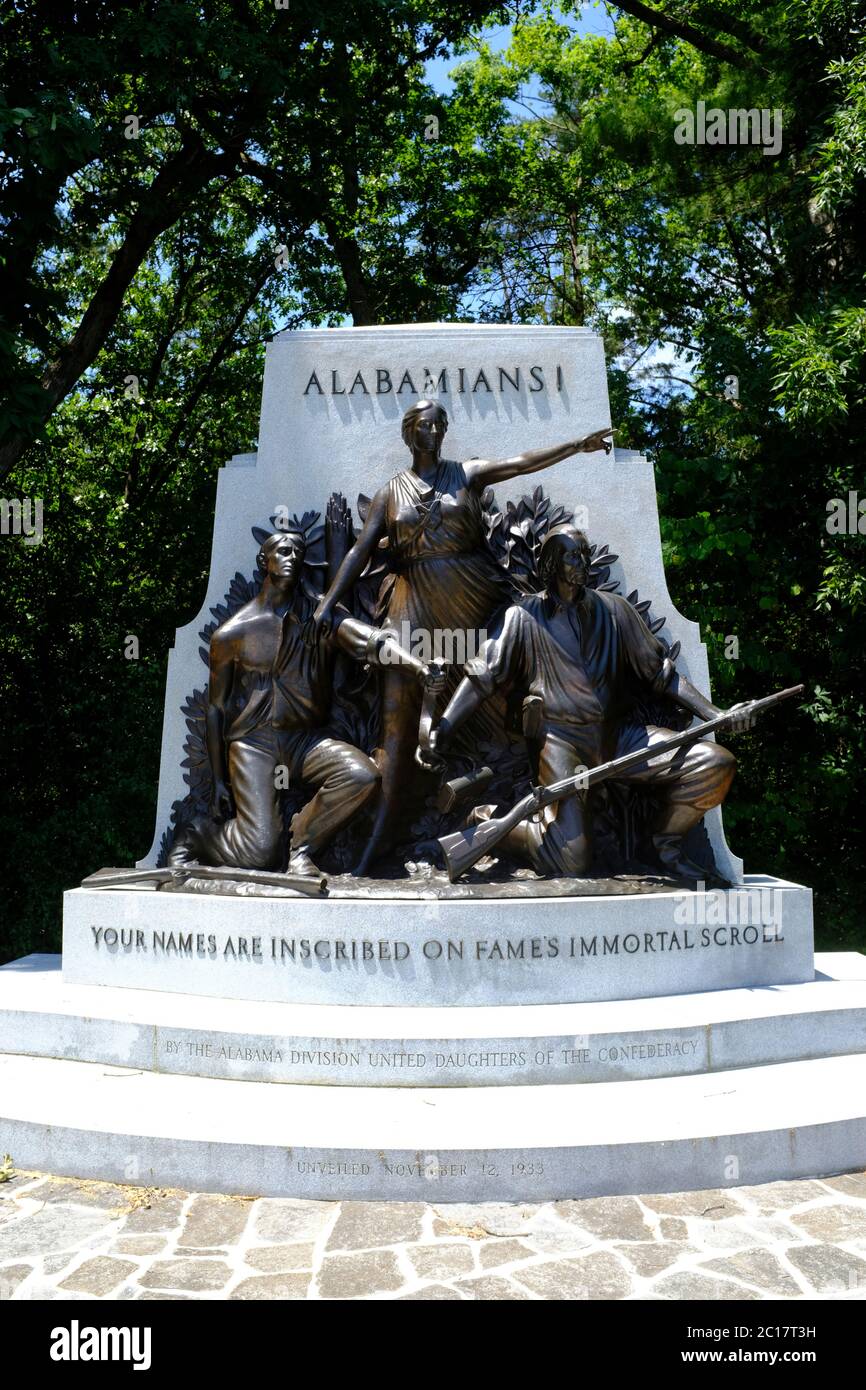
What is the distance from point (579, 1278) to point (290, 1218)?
1339 millimetres

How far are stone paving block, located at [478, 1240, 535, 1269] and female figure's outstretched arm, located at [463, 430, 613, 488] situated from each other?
466 centimetres

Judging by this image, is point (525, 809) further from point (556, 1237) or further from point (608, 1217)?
point (556, 1237)

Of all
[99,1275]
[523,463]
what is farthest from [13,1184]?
[523,463]

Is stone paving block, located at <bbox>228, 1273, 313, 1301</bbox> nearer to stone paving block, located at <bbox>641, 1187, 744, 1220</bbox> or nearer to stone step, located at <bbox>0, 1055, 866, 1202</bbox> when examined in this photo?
stone step, located at <bbox>0, 1055, 866, 1202</bbox>

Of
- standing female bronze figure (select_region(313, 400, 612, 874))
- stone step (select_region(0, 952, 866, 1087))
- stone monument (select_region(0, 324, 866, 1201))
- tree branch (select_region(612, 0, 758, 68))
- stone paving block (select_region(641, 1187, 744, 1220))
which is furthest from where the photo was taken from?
tree branch (select_region(612, 0, 758, 68))

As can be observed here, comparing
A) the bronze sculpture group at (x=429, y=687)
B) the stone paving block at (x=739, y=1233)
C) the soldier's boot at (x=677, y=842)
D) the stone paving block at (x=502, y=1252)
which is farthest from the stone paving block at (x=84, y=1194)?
the soldier's boot at (x=677, y=842)

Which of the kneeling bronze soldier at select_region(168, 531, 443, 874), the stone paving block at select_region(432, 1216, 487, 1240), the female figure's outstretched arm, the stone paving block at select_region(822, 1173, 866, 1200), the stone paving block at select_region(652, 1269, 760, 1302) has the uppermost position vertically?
the female figure's outstretched arm

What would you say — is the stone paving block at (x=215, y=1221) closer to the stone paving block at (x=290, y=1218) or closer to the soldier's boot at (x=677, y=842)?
the stone paving block at (x=290, y=1218)

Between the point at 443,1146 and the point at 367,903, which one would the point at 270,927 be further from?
the point at 443,1146

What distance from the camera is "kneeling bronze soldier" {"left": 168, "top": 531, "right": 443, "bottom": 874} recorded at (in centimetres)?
770

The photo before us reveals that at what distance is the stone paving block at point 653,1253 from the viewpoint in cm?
480

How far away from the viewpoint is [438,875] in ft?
24.9

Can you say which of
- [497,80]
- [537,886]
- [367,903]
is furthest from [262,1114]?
[497,80]

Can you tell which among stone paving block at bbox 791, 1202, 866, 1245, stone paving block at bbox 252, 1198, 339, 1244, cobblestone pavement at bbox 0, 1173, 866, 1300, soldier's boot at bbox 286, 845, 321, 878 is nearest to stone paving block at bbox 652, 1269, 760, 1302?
cobblestone pavement at bbox 0, 1173, 866, 1300
